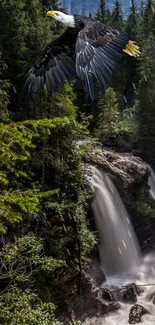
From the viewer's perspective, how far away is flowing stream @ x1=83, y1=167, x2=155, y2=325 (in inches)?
619

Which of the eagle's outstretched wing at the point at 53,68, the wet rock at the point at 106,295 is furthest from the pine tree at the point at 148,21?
the eagle's outstretched wing at the point at 53,68

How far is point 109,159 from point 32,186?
26.4ft

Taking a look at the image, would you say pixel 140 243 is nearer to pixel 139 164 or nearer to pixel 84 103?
pixel 139 164

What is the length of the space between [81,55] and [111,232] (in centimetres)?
1509

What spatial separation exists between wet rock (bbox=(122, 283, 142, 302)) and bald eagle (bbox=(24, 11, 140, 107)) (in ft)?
39.8

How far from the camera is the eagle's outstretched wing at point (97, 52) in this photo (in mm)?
2754

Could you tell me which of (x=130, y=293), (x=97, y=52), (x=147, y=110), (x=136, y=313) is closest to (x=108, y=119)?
(x=147, y=110)

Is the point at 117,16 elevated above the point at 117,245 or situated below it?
above

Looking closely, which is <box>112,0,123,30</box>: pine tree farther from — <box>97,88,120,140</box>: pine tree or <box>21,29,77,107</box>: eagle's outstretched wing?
<box>21,29,77,107</box>: eagle's outstretched wing

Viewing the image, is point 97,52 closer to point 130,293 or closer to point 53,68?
point 53,68

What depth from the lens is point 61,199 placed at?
518 inches

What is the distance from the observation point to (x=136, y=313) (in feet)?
42.1

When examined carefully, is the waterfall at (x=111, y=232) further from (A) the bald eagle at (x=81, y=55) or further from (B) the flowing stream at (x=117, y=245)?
(A) the bald eagle at (x=81, y=55)

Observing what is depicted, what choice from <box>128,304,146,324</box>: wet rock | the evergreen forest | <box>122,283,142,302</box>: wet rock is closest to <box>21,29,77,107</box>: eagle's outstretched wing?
the evergreen forest
